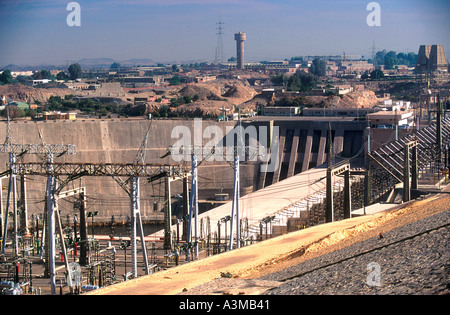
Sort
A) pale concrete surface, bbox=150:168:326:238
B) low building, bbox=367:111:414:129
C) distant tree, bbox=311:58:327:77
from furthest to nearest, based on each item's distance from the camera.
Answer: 1. distant tree, bbox=311:58:327:77
2. low building, bbox=367:111:414:129
3. pale concrete surface, bbox=150:168:326:238

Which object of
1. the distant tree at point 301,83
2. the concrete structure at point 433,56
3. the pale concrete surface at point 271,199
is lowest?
the pale concrete surface at point 271,199

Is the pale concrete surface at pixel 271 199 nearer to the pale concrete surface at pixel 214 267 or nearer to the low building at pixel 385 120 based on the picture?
the low building at pixel 385 120

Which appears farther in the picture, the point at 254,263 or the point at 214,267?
the point at 254,263

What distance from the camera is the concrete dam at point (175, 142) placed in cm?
4181

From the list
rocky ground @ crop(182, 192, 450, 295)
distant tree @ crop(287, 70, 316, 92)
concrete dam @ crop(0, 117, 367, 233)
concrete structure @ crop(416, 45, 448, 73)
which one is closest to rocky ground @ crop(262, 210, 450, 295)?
rocky ground @ crop(182, 192, 450, 295)

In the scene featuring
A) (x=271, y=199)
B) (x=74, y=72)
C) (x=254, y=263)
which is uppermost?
(x=74, y=72)

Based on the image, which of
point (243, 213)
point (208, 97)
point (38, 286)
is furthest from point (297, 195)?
point (208, 97)

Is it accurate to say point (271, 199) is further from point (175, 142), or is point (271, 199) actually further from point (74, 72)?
point (74, 72)

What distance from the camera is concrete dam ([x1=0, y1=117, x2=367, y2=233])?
41.8 metres

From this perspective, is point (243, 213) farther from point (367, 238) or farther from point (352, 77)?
point (352, 77)

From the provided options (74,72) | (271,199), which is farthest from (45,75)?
(271,199)

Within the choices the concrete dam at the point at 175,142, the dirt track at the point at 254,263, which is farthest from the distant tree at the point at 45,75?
the dirt track at the point at 254,263

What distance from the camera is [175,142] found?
1886 inches

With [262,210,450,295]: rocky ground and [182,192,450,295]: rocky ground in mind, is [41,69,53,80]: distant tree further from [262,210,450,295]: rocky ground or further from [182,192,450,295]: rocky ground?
[262,210,450,295]: rocky ground
